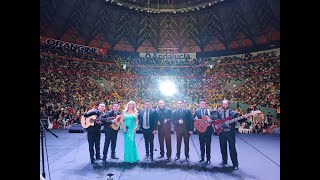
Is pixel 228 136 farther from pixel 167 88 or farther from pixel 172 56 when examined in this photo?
pixel 172 56

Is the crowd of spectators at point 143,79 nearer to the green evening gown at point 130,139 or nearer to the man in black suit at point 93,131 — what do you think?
the man in black suit at point 93,131

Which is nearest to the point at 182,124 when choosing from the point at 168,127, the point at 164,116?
the point at 168,127

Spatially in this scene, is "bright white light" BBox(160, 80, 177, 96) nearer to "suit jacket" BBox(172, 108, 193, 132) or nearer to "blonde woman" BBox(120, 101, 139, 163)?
"suit jacket" BBox(172, 108, 193, 132)

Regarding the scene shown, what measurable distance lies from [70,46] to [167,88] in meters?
11.3

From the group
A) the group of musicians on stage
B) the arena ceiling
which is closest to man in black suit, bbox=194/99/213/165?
the group of musicians on stage

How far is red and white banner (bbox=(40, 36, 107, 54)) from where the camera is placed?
2172 cm

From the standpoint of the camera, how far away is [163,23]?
26.7 m

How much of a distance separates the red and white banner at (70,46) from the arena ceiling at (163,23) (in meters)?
0.42

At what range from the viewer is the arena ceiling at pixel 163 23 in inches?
851

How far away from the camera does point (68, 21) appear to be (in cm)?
2228

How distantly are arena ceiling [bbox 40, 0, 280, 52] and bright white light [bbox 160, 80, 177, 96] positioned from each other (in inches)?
232

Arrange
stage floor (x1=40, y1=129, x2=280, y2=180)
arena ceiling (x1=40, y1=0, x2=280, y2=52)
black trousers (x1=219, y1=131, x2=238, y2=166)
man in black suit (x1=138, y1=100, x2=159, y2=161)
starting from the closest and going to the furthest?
stage floor (x1=40, y1=129, x2=280, y2=180) → black trousers (x1=219, y1=131, x2=238, y2=166) → man in black suit (x1=138, y1=100, x2=159, y2=161) → arena ceiling (x1=40, y1=0, x2=280, y2=52)
